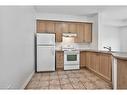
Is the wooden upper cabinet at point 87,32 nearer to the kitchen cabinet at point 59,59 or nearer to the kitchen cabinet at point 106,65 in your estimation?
the kitchen cabinet at point 59,59

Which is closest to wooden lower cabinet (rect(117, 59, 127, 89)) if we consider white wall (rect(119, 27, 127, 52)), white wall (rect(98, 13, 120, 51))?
white wall (rect(98, 13, 120, 51))

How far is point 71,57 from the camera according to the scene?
16.6 ft

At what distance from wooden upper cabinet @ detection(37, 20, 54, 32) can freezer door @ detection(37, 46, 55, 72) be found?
3.22 ft

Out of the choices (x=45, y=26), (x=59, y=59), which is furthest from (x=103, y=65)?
(x=45, y=26)

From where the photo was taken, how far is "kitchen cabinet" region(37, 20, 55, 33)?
16.9ft

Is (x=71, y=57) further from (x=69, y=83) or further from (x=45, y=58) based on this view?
(x=69, y=83)

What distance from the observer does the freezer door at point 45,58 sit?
4617 mm

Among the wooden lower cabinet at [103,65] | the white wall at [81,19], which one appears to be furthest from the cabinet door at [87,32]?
the wooden lower cabinet at [103,65]

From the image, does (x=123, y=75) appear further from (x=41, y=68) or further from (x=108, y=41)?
(x=108, y=41)

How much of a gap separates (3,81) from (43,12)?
4325mm

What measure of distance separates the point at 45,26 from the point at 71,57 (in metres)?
1.90

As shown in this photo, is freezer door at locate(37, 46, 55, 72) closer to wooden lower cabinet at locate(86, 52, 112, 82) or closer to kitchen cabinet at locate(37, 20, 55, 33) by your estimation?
kitchen cabinet at locate(37, 20, 55, 33)
